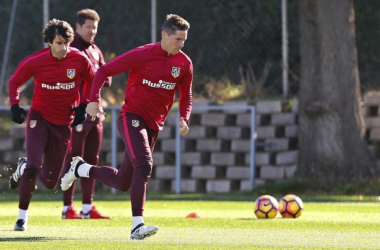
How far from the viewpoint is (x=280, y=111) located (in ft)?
55.3

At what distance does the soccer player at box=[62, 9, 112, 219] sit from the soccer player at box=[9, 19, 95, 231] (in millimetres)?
830

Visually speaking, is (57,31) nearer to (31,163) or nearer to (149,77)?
(149,77)

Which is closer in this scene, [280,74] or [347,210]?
[347,210]

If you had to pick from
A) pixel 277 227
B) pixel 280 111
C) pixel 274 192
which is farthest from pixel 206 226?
pixel 280 111

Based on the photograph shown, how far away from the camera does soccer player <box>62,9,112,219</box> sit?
10570 mm

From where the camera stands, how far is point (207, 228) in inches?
358

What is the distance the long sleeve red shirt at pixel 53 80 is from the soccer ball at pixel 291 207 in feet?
8.35

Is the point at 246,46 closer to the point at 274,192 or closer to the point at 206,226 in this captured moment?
the point at 274,192

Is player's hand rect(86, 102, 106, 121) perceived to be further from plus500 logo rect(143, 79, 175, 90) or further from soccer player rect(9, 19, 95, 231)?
soccer player rect(9, 19, 95, 231)

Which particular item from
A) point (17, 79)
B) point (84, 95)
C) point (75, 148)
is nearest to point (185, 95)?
point (84, 95)

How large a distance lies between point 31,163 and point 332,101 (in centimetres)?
794

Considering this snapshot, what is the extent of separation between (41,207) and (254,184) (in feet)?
15.2

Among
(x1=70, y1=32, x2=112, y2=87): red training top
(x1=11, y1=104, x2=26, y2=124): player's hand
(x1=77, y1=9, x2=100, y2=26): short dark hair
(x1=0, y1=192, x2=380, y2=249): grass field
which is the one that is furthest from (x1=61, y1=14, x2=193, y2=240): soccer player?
(x1=77, y1=9, x2=100, y2=26): short dark hair

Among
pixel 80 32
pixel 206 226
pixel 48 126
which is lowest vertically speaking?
pixel 206 226
